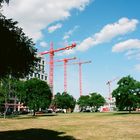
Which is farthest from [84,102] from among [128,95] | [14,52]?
[14,52]

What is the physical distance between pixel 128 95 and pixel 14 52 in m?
73.3

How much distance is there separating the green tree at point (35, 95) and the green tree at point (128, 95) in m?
22.8

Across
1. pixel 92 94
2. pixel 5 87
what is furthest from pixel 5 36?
pixel 92 94

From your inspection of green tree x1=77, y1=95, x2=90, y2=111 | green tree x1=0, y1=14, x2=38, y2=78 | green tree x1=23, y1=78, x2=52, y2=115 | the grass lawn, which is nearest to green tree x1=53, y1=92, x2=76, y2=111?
green tree x1=77, y1=95, x2=90, y2=111

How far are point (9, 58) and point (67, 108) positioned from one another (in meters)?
151

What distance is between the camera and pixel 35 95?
10750cm

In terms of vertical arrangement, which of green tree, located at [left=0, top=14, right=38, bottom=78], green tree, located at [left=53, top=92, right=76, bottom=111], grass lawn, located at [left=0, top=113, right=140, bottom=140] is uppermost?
green tree, located at [left=53, top=92, right=76, bottom=111]

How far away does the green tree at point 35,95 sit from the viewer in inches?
4200

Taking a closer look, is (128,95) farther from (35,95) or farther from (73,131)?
(73,131)

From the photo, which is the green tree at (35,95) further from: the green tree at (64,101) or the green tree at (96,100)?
the green tree at (96,100)

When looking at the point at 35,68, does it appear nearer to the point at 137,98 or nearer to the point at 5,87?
the point at 5,87

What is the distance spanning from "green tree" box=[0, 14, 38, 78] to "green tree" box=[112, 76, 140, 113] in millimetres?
69703

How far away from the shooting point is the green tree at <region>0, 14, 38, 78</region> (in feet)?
86.1

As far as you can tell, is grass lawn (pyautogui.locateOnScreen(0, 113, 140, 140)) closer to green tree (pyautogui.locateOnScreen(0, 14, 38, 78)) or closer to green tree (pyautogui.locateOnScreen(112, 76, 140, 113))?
green tree (pyautogui.locateOnScreen(0, 14, 38, 78))
